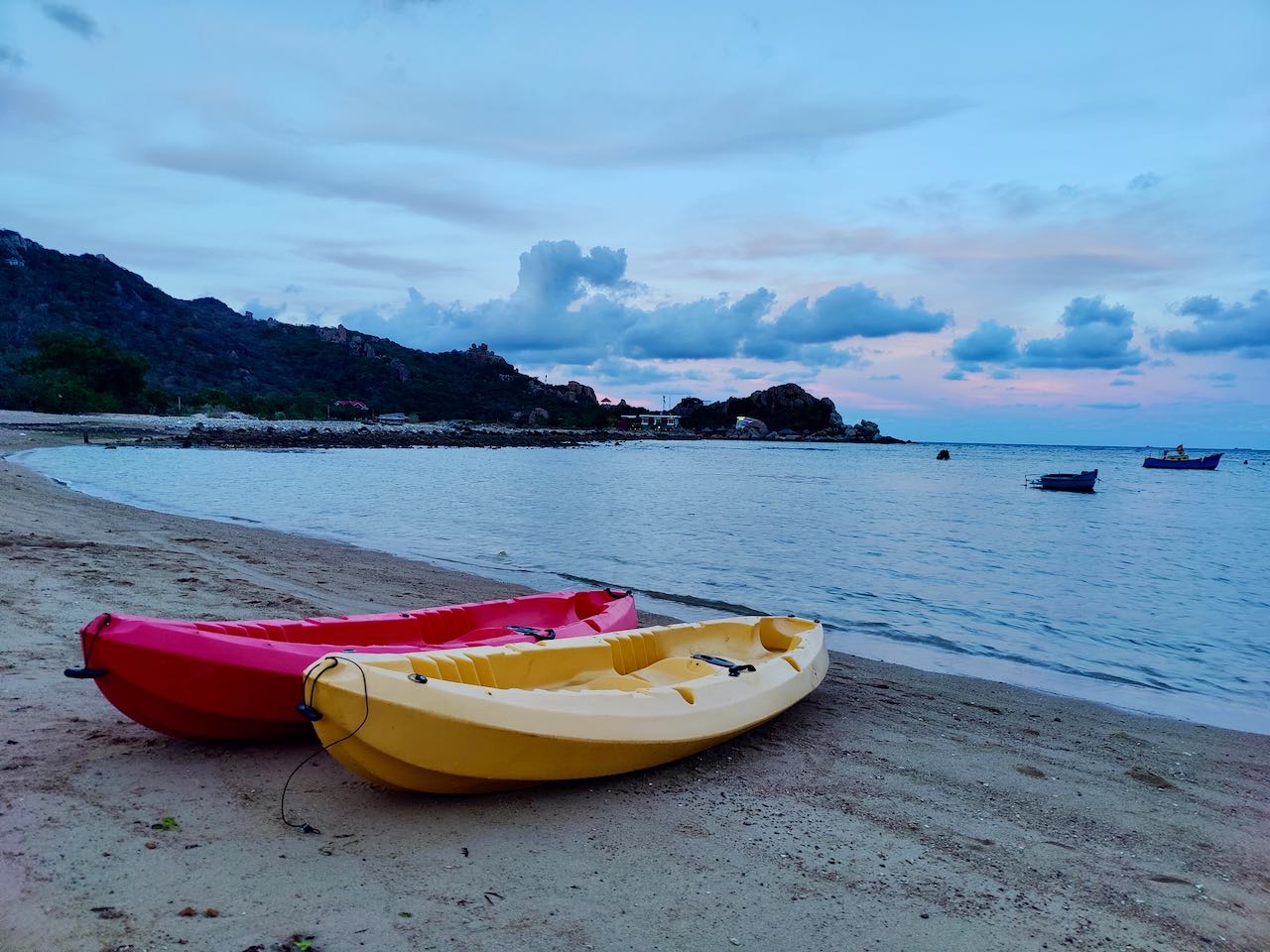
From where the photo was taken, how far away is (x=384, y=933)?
8.86 feet

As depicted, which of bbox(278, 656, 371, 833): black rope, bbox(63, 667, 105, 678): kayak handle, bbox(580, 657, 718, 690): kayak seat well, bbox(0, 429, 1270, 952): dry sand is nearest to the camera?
bbox(0, 429, 1270, 952): dry sand

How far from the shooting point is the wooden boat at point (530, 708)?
10.9 feet

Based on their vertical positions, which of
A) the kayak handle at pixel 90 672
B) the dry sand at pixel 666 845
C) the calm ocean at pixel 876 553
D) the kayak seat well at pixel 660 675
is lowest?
the calm ocean at pixel 876 553

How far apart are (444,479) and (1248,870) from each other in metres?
27.8

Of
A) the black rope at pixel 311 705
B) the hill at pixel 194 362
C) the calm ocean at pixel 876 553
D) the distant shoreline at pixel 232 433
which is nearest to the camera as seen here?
the black rope at pixel 311 705

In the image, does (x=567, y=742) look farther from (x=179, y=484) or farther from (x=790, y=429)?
(x=790, y=429)

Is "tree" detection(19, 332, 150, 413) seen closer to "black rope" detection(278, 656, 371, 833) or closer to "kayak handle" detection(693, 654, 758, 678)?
"kayak handle" detection(693, 654, 758, 678)

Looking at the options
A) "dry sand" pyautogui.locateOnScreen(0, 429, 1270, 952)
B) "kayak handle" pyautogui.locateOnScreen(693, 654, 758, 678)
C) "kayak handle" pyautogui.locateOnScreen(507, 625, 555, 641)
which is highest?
"kayak handle" pyautogui.locateOnScreen(507, 625, 555, 641)

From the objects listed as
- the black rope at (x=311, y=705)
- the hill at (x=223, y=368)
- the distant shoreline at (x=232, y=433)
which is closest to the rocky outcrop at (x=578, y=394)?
the hill at (x=223, y=368)

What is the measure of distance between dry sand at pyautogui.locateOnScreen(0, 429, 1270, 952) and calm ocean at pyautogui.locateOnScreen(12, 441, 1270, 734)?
2988 mm

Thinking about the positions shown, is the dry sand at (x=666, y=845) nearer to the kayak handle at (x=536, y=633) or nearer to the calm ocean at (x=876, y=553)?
the kayak handle at (x=536, y=633)

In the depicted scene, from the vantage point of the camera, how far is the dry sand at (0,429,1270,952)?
2822 millimetres

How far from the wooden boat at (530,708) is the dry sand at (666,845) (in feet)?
0.65

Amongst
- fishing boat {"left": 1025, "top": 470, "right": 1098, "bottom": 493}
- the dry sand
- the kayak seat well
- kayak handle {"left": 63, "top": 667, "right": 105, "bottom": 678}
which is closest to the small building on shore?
fishing boat {"left": 1025, "top": 470, "right": 1098, "bottom": 493}
